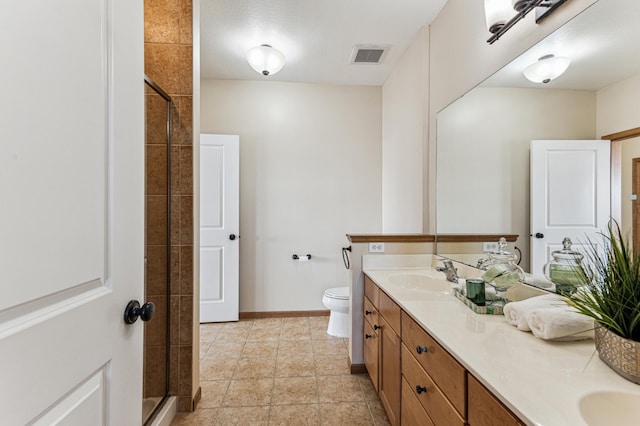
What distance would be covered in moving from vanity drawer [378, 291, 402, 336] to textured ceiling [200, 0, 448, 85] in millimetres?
1987

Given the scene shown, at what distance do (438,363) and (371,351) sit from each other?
3.34 ft

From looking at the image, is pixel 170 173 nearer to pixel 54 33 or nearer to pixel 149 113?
pixel 149 113

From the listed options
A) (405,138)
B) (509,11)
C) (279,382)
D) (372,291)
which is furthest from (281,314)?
(509,11)

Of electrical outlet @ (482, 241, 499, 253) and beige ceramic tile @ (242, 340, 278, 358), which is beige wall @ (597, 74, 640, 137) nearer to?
electrical outlet @ (482, 241, 499, 253)

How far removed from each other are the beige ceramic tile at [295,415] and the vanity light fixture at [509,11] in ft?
7.39

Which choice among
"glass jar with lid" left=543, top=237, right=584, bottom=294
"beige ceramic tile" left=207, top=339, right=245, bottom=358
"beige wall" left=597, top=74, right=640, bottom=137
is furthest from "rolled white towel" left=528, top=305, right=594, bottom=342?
"beige ceramic tile" left=207, top=339, right=245, bottom=358

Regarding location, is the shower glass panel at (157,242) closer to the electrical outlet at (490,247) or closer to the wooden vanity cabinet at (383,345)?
the wooden vanity cabinet at (383,345)

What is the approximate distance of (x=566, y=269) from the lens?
3.80ft

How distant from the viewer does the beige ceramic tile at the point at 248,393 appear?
1.94 meters

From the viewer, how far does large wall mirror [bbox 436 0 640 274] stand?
1.01m

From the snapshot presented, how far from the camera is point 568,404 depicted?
0.66m

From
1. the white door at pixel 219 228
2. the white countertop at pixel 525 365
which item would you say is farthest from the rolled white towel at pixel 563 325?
the white door at pixel 219 228

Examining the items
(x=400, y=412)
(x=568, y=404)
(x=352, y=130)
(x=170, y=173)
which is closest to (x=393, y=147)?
(x=352, y=130)

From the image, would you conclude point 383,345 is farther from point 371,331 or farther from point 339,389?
point 339,389
